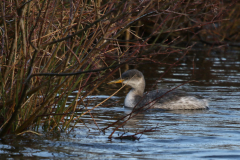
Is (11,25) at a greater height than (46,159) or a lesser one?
greater

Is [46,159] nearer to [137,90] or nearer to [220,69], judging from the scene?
[137,90]

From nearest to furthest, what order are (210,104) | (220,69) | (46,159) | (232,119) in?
(46,159) → (232,119) → (210,104) → (220,69)

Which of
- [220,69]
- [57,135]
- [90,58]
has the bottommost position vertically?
[220,69]

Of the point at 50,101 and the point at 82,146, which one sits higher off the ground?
the point at 50,101

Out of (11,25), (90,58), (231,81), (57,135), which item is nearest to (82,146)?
(57,135)

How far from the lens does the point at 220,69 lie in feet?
48.3

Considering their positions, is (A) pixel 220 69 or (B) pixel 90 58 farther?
(A) pixel 220 69

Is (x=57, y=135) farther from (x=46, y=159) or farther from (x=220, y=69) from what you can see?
(x=220, y=69)

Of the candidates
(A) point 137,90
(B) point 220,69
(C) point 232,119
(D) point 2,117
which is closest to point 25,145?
(D) point 2,117

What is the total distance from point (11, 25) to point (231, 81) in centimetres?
765

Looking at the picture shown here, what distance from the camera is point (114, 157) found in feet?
16.3

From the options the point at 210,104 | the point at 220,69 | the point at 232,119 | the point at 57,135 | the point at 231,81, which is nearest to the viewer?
the point at 57,135

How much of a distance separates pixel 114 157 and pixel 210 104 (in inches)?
187

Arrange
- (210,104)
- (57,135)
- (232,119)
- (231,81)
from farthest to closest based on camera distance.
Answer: (231,81)
(210,104)
(232,119)
(57,135)
